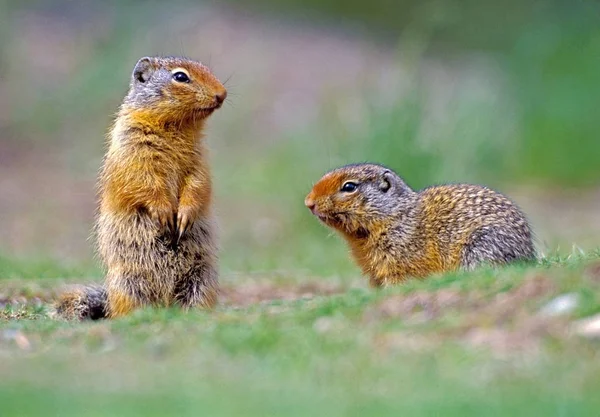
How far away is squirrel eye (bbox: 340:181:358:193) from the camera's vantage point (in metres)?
9.43

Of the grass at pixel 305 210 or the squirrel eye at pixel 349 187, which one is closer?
the grass at pixel 305 210

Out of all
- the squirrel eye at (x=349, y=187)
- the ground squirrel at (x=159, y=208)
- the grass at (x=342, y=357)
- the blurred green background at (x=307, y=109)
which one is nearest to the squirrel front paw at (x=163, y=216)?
the ground squirrel at (x=159, y=208)

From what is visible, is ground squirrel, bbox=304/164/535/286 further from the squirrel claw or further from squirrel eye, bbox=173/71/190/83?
squirrel eye, bbox=173/71/190/83

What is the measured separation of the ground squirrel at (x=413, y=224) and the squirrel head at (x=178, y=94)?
111 centimetres

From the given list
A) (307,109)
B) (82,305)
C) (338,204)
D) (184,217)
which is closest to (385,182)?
(338,204)

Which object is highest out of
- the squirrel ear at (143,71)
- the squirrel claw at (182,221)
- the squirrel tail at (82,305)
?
the squirrel ear at (143,71)

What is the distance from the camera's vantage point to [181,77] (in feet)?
30.7

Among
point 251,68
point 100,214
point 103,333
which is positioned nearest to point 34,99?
point 251,68

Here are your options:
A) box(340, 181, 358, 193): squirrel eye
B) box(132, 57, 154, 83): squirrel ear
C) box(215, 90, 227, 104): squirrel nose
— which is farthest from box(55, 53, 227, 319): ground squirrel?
box(340, 181, 358, 193): squirrel eye

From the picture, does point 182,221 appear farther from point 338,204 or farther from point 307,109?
point 307,109

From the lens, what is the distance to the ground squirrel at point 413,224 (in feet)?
29.0

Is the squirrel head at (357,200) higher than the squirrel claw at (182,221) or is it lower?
higher

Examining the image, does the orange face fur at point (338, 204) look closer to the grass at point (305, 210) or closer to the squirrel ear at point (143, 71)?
the grass at point (305, 210)

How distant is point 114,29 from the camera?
68.8 feet
